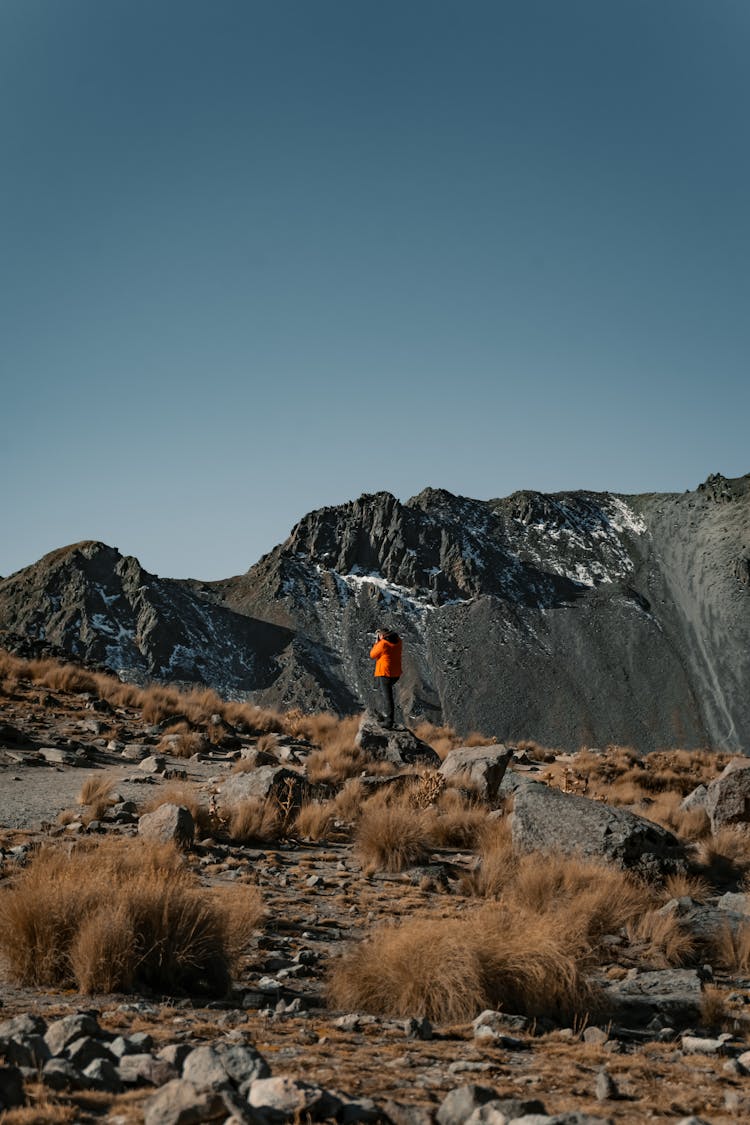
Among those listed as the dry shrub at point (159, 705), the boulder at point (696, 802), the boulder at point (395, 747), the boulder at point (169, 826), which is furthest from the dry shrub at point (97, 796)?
the boulder at point (696, 802)

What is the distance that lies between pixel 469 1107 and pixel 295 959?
10.6 feet

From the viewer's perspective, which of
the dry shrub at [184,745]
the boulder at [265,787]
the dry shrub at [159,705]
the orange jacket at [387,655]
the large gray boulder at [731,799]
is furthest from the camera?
the dry shrub at [159,705]

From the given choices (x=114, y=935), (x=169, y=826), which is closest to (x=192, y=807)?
(x=169, y=826)

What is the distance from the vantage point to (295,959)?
6.50 meters

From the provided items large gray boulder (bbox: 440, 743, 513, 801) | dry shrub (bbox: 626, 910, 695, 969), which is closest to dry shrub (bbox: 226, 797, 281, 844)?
large gray boulder (bbox: 440, 743, 513, 801)

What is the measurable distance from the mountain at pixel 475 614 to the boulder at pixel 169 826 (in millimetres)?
101731

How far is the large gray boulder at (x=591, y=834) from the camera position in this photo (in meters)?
9.93

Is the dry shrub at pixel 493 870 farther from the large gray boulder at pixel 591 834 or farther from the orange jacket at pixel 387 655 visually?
the orange jacket at pixel 387 655

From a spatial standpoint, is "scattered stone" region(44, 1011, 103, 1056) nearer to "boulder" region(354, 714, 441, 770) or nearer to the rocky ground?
the rocky ground

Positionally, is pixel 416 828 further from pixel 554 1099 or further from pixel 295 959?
pixel 554 1099

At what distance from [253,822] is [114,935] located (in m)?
5.45

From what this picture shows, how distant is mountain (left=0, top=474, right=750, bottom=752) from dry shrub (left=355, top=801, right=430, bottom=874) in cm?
10020

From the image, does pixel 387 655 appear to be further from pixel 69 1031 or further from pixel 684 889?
pixel 69 1031

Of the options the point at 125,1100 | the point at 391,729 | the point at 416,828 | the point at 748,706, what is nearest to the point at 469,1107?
the point at 125,1100
